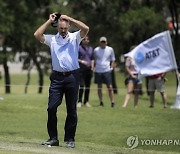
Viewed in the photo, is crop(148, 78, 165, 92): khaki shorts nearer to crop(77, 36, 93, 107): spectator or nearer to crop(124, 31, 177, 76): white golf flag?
crop(124, 31, 177, 76): white golf flag

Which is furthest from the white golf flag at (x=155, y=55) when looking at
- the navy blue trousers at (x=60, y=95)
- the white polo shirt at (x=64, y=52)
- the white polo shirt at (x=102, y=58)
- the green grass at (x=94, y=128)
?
the white polo shirt at (x=64, y=52)

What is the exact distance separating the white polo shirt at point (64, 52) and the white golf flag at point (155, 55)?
341 inches

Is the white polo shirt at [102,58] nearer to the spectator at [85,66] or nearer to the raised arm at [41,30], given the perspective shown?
the spectator at [85,66]

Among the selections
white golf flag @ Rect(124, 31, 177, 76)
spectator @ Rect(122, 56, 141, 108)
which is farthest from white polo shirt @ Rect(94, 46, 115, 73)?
white golf flag @ Rect(124, 31, 177, 76)

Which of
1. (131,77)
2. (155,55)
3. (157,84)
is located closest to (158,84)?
(157,84)

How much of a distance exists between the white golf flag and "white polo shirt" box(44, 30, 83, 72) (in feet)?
28.4

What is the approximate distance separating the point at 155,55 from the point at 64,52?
377 inches

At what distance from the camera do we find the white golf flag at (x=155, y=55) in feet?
61.1

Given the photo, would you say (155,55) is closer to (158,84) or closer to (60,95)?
(158,84)

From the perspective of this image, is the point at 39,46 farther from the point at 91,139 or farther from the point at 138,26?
the point at 91,139

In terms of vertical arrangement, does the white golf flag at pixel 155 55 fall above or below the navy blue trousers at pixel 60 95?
above

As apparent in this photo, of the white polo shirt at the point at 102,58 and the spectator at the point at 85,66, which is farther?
the white polo shirt at the point at 102,58

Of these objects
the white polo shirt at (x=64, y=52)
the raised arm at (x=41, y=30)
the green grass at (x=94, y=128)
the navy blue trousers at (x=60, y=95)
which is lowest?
the green grass at (x=94, y=128)

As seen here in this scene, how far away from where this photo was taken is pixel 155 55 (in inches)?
751
